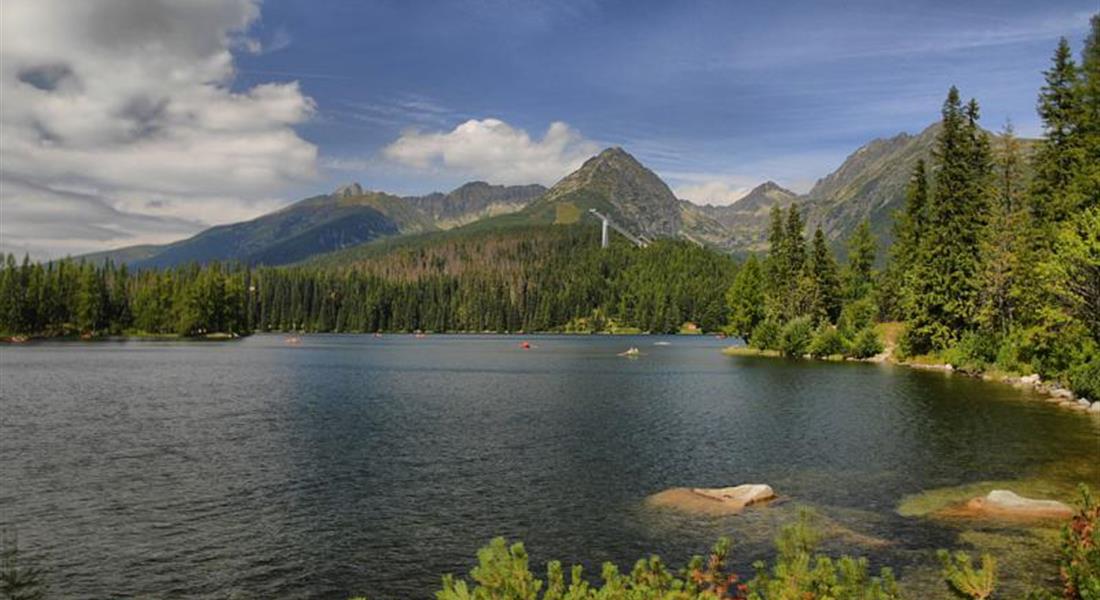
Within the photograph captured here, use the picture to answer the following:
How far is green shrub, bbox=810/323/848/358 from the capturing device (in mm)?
124688

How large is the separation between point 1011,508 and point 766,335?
115334 millimetres

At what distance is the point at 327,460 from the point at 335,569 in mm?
17584

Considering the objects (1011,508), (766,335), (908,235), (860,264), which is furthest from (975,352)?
(1011,508)

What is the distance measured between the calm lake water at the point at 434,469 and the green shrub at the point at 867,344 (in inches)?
→ 1465

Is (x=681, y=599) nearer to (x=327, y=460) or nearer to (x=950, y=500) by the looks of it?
(x=950, y=500)

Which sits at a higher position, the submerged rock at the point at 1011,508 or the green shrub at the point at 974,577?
the green shrub at the point at 974,577

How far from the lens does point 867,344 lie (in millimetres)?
117875

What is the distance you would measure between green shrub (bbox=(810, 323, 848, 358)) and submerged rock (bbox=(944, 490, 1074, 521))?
3882 inches

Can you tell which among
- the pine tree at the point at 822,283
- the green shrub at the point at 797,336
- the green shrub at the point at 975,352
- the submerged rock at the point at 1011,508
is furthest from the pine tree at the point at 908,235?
the submerged rock at the point at 1011,508

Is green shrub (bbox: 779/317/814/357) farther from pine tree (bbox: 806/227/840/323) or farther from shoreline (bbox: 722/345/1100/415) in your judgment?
pine tree (bbox: 806/227/840/323)

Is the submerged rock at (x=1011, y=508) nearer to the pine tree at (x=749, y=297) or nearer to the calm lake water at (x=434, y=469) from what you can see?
the calm lake water at (x=434, y=469)

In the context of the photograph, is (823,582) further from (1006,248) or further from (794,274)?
(794,274)

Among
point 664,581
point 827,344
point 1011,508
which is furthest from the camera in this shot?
point 827,344

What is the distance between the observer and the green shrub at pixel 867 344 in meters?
117
